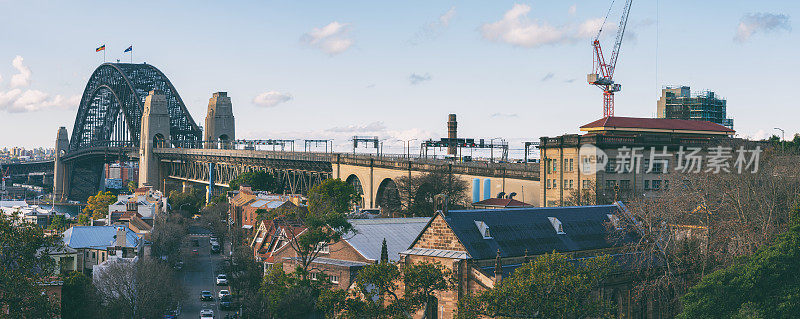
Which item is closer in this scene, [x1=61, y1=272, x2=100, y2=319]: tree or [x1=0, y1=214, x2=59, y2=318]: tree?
[x1=0, y1=214, x2=59, y2=318]: tree

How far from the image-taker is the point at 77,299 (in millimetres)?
74125

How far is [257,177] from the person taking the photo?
199 metres

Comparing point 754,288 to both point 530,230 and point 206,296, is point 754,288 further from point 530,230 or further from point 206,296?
point 206,296

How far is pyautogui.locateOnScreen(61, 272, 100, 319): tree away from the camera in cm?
7288

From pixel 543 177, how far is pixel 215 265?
47948 millimetres

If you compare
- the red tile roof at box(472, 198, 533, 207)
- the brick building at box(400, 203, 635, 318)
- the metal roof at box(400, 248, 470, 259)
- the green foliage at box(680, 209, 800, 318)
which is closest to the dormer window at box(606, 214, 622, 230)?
the brick building at box(400, 203, 635, 318)

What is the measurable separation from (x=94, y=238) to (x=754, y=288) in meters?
77.6

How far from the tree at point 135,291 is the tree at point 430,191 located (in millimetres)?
50746

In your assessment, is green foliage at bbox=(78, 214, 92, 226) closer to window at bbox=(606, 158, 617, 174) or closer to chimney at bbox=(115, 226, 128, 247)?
chimney at bbox=(115, 226, 128, 247)

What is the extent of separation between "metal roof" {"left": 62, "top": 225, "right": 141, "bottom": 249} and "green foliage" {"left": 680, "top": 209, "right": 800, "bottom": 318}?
234 feet

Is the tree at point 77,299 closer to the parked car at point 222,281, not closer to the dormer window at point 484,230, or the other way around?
the parked car at point 222,281

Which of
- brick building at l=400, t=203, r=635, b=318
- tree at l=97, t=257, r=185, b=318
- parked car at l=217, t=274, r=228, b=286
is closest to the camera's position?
brick building at l=400, t=203, r=635, b=318

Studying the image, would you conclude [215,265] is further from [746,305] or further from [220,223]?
[746,305]

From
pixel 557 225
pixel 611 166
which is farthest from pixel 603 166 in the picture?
pixel 557 225
